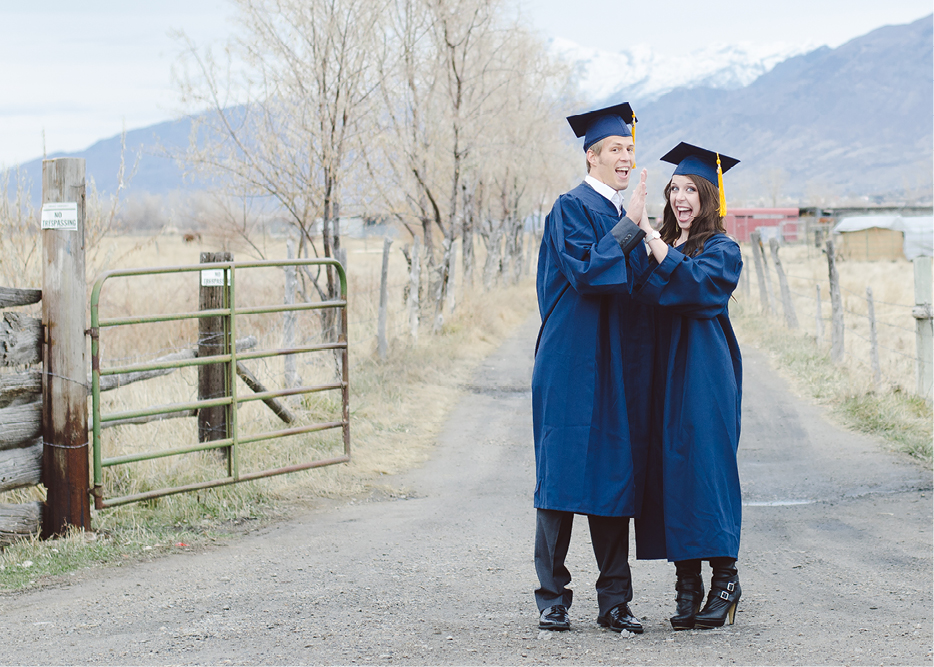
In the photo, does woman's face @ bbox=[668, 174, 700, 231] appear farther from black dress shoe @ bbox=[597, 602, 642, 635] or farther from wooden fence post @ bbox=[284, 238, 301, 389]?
wooden fence post @ bbox=[284, 238, 301, 389]

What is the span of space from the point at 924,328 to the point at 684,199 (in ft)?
20.0

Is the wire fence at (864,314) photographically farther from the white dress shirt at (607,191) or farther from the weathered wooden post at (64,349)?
the weathered wooden post at (64,349)

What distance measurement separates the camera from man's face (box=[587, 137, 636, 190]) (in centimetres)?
385

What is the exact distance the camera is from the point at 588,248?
3.63m

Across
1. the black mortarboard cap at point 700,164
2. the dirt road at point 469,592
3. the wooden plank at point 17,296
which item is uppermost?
the black mortarboard cap at point 700,164

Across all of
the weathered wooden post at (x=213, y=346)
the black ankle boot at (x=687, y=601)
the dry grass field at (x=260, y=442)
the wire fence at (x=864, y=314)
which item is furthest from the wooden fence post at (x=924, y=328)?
the weathered wooden post at (x=213, y=346)

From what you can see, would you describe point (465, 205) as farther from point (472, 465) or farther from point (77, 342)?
point (77, 342)

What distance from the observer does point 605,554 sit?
3.79 meters

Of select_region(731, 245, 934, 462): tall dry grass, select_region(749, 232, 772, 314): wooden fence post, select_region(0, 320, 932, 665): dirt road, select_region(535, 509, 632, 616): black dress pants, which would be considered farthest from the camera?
select_region(749, 232, 772, 314): wooden fence post

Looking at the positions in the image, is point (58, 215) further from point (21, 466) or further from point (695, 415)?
point (695, 415)

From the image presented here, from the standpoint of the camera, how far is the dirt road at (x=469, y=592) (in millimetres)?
3533

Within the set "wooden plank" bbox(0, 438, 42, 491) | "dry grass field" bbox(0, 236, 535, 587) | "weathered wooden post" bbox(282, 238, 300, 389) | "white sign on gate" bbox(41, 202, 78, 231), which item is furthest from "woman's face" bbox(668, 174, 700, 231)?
"weathered wooden post" bbox(282, 238, 300, 389)

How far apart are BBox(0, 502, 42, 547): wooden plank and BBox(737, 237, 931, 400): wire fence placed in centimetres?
764

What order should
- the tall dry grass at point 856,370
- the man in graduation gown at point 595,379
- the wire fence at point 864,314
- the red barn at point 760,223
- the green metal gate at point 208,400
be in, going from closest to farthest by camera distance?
the man in graduation gown at point 595,379 → the green metal gate at point 208,400 → the tall dry grass at point 856,370 → the wire fence at point 864,314 → the red barn at point 760,223
